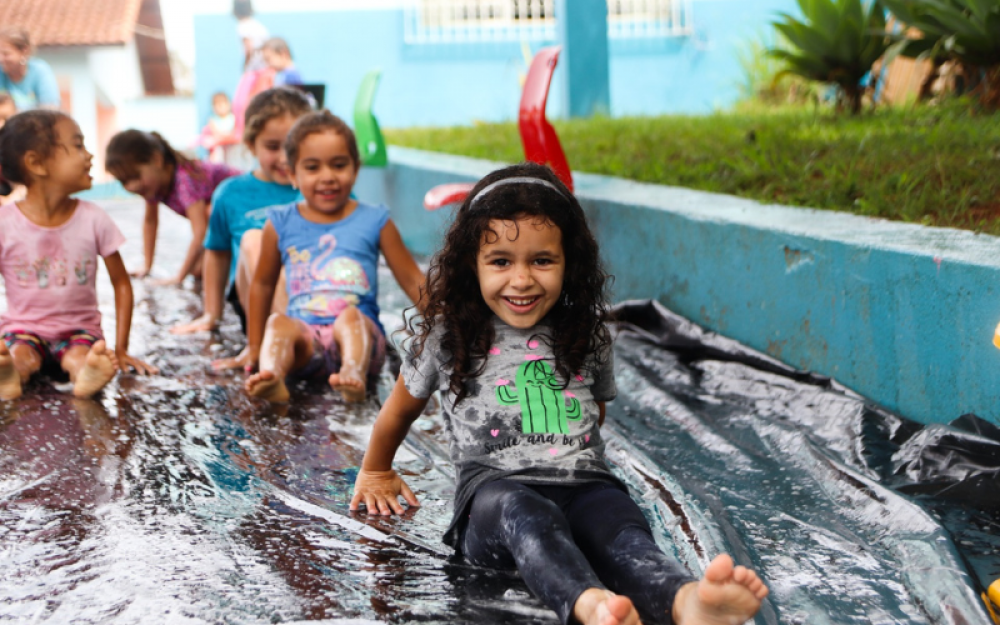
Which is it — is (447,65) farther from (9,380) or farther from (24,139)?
(9,380)

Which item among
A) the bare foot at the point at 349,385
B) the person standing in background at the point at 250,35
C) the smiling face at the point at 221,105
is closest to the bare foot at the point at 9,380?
the bare foot at the point at 349,385

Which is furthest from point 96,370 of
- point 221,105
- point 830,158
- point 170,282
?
point 221,105

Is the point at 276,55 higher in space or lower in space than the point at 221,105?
higher

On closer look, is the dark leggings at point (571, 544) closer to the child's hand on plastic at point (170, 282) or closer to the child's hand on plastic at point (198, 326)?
the child's hand on plastic at point (198, 326)

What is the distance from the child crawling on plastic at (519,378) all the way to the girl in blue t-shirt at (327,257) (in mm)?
1479

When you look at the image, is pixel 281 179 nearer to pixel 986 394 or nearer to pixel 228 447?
pixel 228 447

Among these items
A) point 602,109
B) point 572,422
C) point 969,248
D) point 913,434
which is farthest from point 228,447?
point 602,109

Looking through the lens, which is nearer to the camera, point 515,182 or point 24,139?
point 515,182

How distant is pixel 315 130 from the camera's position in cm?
413

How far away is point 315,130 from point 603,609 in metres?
2.70

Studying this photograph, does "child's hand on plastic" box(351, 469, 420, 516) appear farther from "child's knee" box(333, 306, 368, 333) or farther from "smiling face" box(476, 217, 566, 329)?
"child's knee" box(333, 306, 368, 333)

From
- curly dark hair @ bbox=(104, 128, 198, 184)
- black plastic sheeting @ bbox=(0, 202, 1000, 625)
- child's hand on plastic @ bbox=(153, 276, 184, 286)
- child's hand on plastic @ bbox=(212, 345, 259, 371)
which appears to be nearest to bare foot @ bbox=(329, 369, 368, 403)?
black plastic sheeting @ bbox=(0, 202, 1000, 625)

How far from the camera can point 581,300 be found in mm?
2613

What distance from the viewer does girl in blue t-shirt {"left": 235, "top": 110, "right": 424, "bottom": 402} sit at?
4137mm
